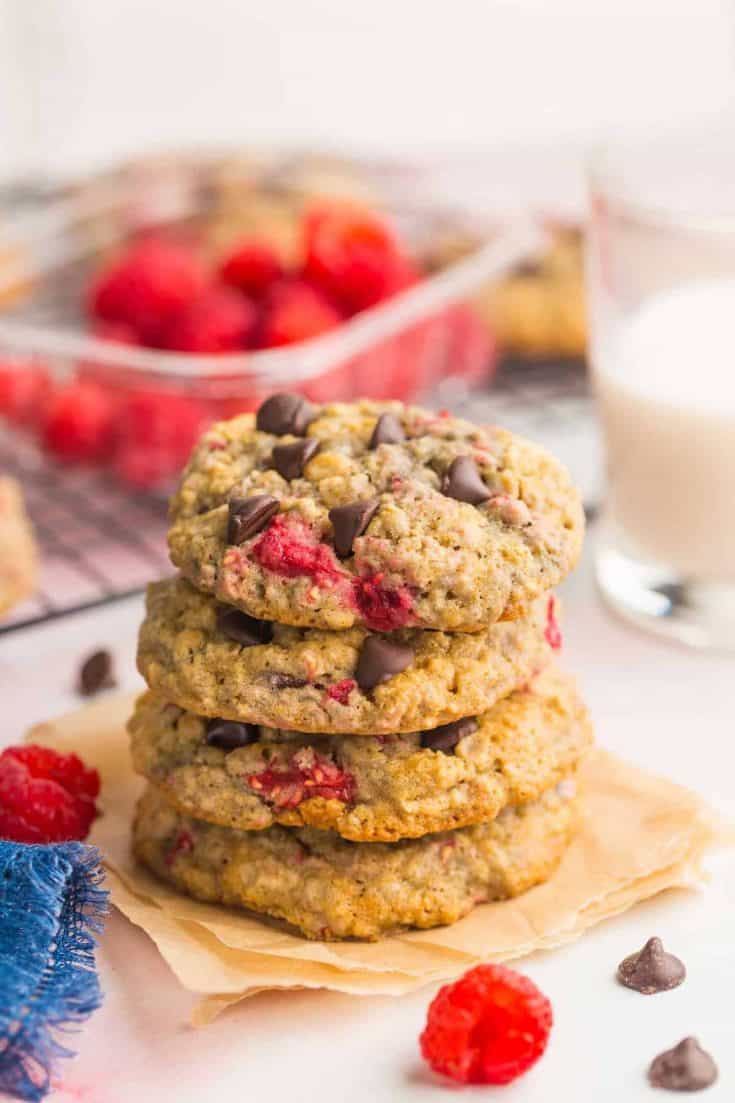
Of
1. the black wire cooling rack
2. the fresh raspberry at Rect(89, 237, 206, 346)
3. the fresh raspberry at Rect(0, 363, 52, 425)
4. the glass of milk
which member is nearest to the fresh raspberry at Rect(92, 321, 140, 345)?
the fresh raspberry at Rect(89, 237, 206, 346)

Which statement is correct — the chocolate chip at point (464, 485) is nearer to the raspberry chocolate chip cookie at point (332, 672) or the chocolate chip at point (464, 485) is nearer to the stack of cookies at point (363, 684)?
the stack of cookies at point (363, 684)

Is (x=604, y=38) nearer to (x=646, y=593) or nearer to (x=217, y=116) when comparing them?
(x=217, y=116)

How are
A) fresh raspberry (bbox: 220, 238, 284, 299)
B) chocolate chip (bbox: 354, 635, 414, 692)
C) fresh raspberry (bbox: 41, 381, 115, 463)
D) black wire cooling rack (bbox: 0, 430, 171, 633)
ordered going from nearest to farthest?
1. chocolate chip (bbox: 354, 635, 414, 692)
2. black wire cooling rack (bbox: 0, 430, 171, 633)
3. fresh raspberry (bbox: 41, 381, 115, 463)
4. fresh raspberry (bbox: 220, 238, 284, 299)

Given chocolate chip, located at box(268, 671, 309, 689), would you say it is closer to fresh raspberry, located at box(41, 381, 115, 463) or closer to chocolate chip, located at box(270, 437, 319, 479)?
chocolate chip, located at box(270, 437, 319, 479)

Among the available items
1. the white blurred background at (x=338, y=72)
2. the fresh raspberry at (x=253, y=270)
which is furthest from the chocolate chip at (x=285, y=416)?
the white blurred background at (x=338, y=72)

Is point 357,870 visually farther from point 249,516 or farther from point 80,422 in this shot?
point 80,422

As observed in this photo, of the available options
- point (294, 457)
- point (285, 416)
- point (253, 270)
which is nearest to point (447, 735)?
point (294, 457)
